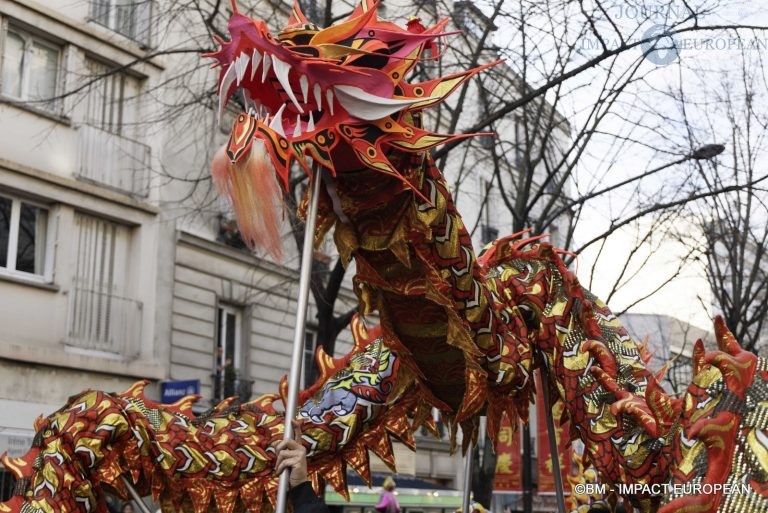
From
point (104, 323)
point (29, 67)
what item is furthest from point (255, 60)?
point (104, 323)

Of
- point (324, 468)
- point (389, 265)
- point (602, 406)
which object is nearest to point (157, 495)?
point (324, 468)

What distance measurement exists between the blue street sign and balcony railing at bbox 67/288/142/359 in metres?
0.74

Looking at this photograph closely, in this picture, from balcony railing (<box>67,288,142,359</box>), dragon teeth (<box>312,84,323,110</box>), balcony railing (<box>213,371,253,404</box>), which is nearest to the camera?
dragon teeth (<box>312,84,323,110</box>)

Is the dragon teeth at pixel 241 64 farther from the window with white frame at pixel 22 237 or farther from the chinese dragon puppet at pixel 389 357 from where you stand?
the window with white frame at pixel 22 237

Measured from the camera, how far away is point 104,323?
1473 centimetres

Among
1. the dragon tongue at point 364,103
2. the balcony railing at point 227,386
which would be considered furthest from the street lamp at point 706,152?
the balcony railing at point 227,386

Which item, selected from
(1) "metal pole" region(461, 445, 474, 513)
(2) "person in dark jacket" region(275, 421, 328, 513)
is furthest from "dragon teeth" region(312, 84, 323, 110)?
(1) "metal pole" region(461, 445, 474, 513)

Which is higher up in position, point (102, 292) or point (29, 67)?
point (29, 67)

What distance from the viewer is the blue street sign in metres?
14.7

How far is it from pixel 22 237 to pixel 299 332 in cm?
1156

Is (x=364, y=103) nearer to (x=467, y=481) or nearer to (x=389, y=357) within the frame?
(x=389, y=357)

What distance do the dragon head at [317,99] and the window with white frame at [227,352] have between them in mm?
13457

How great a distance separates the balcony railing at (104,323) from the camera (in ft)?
47.0

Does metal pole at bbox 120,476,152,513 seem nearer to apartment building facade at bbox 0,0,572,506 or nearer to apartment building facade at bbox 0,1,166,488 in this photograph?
apartment building facade at bbox 0,0,572,506
